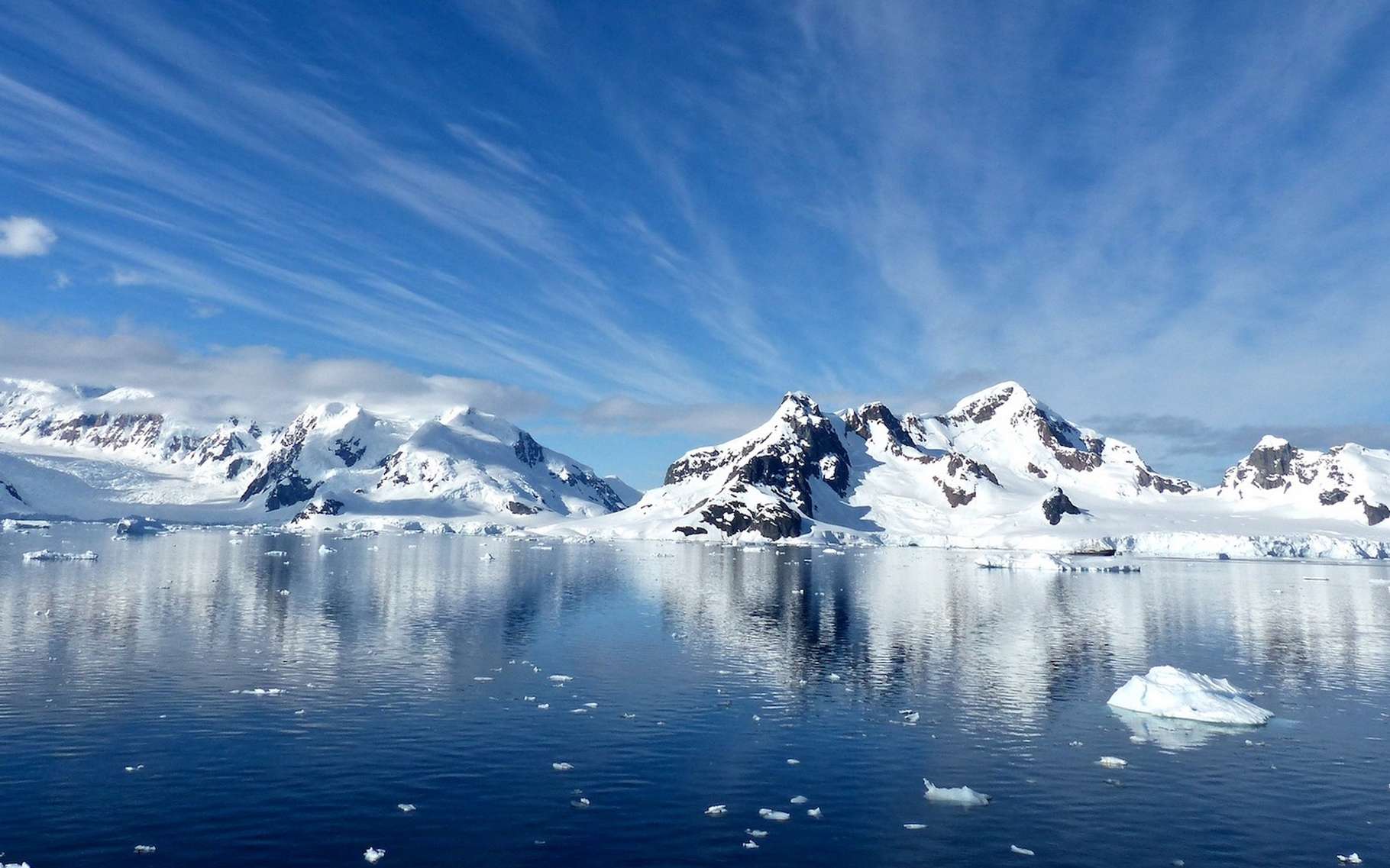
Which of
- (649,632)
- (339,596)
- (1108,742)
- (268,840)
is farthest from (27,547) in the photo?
(1108,742)

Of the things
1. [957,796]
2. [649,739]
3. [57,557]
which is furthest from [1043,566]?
[57,557]

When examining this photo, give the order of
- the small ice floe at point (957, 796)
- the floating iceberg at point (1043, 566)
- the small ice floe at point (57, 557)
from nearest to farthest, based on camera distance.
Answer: the small ice floe at point (957, 796) → the small ice floe at point (57, 557) → the floating iceberg at point (1043, 566)

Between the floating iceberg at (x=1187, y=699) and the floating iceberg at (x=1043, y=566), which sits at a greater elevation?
the floating iceberg at (x=1043, y=566)

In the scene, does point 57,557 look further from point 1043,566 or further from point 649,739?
point 1043,566

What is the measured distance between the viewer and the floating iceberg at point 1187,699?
145 feet

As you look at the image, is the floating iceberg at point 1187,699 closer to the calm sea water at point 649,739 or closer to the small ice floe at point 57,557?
the calm sea water at point 649,739

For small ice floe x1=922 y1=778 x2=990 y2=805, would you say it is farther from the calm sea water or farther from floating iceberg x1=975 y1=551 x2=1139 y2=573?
floating iceberg x1=975 y1=551 x2=1139 y2=573

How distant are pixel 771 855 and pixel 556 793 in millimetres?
8863

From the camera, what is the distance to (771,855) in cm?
2634

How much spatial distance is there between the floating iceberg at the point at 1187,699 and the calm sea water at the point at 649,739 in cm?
165

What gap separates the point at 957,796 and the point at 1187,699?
70.1ft

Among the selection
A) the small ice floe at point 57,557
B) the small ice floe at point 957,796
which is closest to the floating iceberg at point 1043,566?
the small ice floe at point 957,796

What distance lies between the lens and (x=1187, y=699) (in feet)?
149

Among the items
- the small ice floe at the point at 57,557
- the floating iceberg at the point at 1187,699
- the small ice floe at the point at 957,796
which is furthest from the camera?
the small ice floe at the point at 57,557
